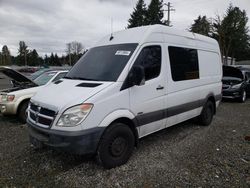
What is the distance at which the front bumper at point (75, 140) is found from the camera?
353cm

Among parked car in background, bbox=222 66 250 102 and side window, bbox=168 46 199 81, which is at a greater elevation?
side window, bbox=168 46 199 81

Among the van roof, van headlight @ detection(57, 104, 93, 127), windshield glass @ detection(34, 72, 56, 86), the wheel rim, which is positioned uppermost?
the van roof

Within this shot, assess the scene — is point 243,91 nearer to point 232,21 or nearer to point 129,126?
point 129,126

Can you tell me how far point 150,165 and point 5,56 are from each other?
315 ft

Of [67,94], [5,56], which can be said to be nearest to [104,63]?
[67,94]

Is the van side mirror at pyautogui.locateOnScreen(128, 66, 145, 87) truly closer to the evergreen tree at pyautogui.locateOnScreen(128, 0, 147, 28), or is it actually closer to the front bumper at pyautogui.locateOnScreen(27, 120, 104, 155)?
the front bumper at pyautogui.locateOnScreen(27, 120, 104, 155)

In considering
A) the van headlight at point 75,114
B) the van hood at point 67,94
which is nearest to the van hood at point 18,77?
the van hood at point 67,94

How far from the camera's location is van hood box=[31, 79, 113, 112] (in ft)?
11.8

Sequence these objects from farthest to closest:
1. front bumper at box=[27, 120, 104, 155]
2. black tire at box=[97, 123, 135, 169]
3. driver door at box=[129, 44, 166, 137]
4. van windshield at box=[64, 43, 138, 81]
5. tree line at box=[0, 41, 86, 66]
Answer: tree line at box=[0, 41, 86, 66], driver door at box=[129, 44, 166, 137], van windshield at box=[64, 43, 138, 81], black tire at box=[97, 123, 135, 169], front bumper at box=[27, 120, 104, 155]

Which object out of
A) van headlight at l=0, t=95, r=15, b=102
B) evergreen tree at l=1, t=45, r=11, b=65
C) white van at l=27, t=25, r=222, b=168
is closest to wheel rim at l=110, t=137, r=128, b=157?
white van at l=27, t=25, r=222, b=168

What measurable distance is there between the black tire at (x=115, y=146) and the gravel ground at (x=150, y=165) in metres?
0.14

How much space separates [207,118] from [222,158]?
2437 millimetres

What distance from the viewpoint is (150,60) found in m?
4.58

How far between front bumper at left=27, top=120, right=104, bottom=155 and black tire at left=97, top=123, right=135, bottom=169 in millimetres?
166
